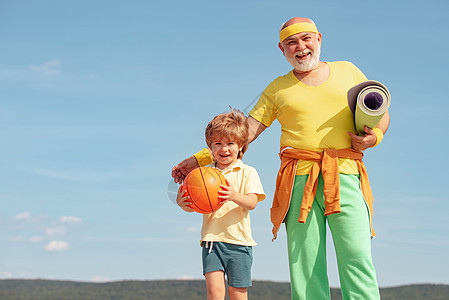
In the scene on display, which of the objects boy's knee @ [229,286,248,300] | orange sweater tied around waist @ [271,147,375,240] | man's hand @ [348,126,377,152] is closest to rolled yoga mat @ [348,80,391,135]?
man's hand @ [348,126,377,152]

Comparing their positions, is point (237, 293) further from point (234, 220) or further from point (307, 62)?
point (307, 62)

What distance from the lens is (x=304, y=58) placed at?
4719mm

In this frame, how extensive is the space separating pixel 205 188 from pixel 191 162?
27.9 inches

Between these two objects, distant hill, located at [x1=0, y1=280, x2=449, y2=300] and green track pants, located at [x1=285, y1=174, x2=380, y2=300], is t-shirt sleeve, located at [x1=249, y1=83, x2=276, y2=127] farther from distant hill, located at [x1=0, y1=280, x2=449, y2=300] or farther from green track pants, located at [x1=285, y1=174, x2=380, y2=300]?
distant hill, located at [x1=0, y1=280, x2=449, y2=300]

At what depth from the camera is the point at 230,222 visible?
4.53 m

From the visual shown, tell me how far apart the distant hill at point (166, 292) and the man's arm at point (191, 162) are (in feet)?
50.5

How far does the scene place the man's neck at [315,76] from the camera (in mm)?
4734

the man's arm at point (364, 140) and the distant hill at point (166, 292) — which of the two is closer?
the man's arm at point (364, 140)

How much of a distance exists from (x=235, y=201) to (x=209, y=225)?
0.36 m

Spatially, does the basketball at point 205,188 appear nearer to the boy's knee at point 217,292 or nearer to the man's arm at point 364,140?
the boy's knee at point 217,292

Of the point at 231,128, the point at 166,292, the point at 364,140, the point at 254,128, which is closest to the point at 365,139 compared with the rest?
the point at 364,140

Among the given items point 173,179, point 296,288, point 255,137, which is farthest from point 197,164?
point 296,288

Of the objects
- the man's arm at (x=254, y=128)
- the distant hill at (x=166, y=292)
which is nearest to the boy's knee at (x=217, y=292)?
the man's arm at (x=254, y=128)

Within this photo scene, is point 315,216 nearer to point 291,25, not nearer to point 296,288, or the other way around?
point 296,288
